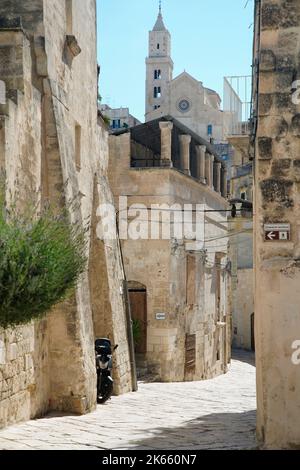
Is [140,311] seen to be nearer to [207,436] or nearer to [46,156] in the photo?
[46,156]

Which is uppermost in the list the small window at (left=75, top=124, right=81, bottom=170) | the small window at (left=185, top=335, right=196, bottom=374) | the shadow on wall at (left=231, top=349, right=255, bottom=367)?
the small window at (left=75, top=124, right=81, bottom=170)

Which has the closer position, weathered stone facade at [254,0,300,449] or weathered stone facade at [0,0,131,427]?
weathered stone facade at [254,0,300,449]

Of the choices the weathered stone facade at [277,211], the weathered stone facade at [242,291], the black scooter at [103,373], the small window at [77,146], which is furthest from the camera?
the weathered stone facade at [242,291]

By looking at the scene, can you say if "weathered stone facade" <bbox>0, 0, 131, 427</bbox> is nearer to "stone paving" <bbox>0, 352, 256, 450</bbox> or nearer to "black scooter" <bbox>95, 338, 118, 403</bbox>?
"stone paving" <bbox>0, 352, 256, 450</bbox>

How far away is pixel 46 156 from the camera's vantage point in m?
11.5

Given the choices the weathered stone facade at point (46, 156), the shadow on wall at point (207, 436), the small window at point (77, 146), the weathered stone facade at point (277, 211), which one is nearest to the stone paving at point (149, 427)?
the shadow on wall at point (207, 436)

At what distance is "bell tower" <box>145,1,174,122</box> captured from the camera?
324 ft

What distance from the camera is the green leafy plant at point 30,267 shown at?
22.8 feet

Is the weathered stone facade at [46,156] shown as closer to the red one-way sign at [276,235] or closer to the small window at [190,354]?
the red one-way sign at [276,235]

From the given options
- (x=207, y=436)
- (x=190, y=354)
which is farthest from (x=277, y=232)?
(x=190, y=354)

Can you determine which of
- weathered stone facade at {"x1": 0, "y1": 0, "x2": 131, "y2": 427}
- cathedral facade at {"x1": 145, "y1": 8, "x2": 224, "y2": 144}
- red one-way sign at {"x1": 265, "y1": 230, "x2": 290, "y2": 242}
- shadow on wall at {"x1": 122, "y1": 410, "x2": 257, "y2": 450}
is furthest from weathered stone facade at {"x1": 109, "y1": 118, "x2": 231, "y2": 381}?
cathedral facade at {"x1": 145, "y1": 8, "x2": 224, "y2": 144}

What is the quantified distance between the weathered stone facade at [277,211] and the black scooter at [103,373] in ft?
15.3

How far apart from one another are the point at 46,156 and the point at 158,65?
94.5 meters

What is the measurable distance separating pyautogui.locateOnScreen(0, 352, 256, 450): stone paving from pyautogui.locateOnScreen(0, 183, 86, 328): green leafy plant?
1854 mm
